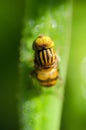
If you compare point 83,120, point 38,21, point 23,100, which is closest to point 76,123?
point 83,120

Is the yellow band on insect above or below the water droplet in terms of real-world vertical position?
above

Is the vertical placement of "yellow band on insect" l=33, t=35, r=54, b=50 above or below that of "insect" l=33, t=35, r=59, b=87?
above

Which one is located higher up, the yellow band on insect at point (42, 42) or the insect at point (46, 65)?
the yellow band on insect at point (42, 42)

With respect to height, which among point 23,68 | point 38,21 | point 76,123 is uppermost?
point 38,21

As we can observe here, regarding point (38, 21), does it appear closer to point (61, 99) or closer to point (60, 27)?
point (60, 27)
